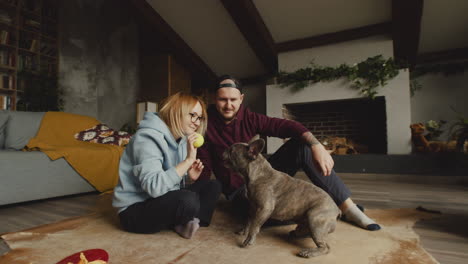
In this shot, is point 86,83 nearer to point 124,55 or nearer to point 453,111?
point 124,55

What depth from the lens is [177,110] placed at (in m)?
1.39

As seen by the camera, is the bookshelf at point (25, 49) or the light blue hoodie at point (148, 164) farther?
the bookshelf at point (25, 49)

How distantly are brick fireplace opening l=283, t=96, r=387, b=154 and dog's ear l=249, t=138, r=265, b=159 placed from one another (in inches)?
150

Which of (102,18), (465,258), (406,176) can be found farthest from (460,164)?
(102,18)

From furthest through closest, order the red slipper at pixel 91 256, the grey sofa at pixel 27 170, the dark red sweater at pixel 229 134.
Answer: the grey sofa at pixel 27 170
the dark red sweater at pixel 229 134
the red slipper at pixel 91 256

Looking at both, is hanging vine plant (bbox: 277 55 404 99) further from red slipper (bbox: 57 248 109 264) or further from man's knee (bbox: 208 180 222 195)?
red slipper (bbox: 57 248 109 264)

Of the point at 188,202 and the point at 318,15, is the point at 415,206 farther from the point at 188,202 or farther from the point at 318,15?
the point at 318,15

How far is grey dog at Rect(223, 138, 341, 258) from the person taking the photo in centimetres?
112

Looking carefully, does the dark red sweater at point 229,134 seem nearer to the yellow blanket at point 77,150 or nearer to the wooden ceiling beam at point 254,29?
the yellow blanket at point 77,150

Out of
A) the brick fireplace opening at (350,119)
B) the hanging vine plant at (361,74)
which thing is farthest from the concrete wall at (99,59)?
the hanging vine plant at (361,74)

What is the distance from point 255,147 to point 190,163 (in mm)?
350

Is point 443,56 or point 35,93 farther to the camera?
point 443,56

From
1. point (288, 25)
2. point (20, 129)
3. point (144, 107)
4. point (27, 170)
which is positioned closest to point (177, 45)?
point (144, 107)

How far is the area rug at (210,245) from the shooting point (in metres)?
1.10
